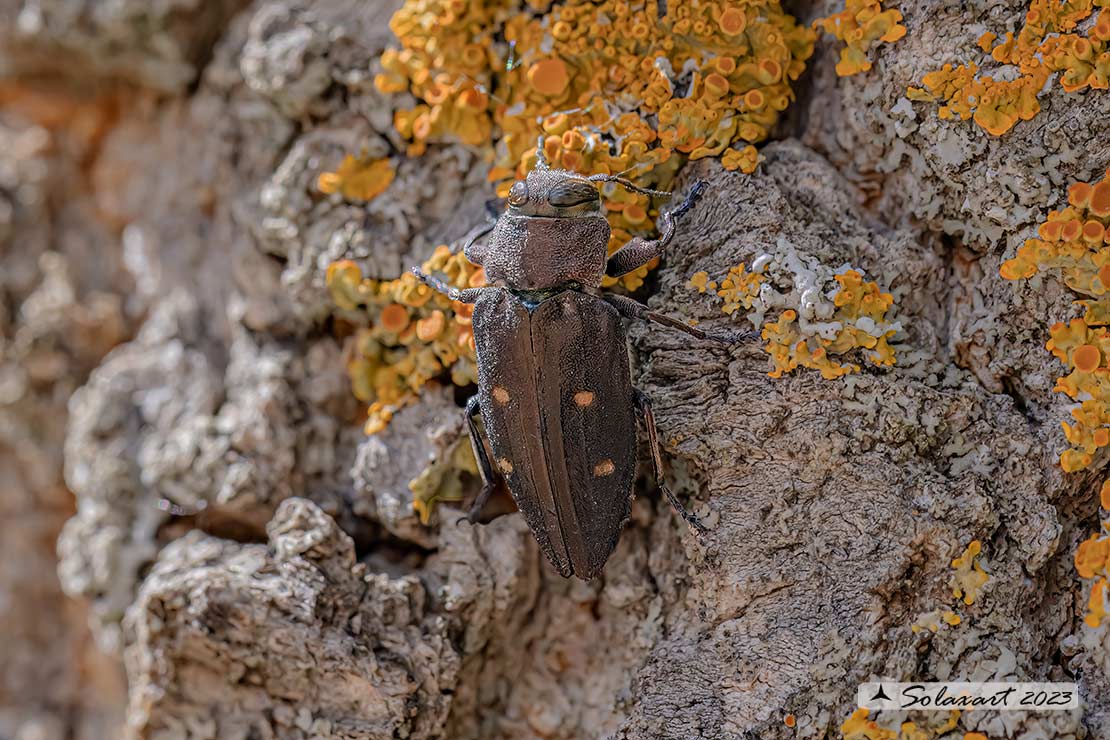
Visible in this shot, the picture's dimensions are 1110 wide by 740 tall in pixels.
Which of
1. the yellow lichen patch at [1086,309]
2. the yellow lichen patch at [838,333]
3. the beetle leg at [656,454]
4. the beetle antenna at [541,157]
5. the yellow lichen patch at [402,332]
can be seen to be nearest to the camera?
the yellow lichen patch at [1086,309]

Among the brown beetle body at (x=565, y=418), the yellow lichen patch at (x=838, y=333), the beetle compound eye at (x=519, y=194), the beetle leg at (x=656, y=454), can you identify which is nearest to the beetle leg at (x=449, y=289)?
the brown beetle body at (x=565, y=418)

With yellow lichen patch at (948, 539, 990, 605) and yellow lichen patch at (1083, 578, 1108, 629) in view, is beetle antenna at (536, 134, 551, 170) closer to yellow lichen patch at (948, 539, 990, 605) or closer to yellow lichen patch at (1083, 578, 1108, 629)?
yellow lichen patch at (948, 539, 990, 605)

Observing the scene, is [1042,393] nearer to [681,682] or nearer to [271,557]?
[681,682]

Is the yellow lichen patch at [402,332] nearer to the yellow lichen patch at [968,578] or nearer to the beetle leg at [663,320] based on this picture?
the beetle leg at [663,320]

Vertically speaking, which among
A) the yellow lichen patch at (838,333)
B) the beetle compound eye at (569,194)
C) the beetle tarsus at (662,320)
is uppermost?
the beetle compound eye at (569,194)

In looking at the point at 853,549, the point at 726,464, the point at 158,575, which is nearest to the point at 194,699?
the point at 158,575
